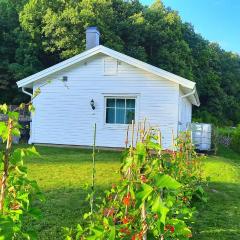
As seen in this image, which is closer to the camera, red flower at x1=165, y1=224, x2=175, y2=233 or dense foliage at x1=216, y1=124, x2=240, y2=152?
red flower at x1=165, y1=224, x2=175, y2=233

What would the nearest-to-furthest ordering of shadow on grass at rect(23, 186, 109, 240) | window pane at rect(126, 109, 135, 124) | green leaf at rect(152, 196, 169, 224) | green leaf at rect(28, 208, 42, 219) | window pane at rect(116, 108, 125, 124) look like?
green leaf at rect(152, 196, 169, 224), green leaf at rect(28, 208, 42, 219), shadow on grass at rect(23, 186, 109, 240), window pane at rect(126, 109, 135, 124), window pane at rect(116, 108, 125, 124)

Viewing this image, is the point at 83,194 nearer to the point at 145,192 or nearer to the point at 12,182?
the point at 12,182

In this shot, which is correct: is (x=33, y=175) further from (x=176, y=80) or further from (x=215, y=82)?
(x=215, y=82)

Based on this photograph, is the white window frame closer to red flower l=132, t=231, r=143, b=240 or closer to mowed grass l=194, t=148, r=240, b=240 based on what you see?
mowed grass l=194, t=148, r=240, b=240

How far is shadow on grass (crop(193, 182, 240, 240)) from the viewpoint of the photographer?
5266 millimetres

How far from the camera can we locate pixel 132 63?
1504cm

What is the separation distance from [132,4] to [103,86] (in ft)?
68.8

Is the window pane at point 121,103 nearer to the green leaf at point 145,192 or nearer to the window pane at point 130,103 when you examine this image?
the window pane at point 130,103

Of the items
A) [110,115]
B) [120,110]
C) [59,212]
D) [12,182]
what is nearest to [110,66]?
[120,110]

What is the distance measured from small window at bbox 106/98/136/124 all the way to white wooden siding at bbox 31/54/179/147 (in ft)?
0.72

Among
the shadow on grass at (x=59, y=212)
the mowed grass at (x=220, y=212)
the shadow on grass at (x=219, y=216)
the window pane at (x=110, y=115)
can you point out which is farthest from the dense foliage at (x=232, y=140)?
the shadow on grass at (x=59, y=212)

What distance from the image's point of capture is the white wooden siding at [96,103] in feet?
49.8

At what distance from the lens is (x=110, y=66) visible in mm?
15641

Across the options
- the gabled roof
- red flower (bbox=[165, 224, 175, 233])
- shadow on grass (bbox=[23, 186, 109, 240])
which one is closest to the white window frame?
the gabled roof
